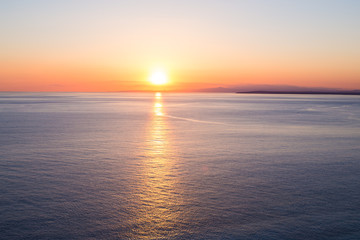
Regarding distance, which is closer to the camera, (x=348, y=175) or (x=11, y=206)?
(x=11, y=206)

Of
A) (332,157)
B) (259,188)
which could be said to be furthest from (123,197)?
(332,157)

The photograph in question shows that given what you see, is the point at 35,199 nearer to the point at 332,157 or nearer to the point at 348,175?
the point at 348,175

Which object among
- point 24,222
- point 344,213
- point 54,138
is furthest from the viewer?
point 54,138

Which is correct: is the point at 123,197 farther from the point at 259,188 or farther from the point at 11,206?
the point at 259,188

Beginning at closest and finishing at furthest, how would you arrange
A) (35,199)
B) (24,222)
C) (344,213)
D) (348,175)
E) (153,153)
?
(24,222) < (344,213) < (35,199) < (348,175) < (153,153)

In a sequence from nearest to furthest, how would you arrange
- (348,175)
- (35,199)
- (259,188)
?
(35,199) → (259,188) → (348,175)

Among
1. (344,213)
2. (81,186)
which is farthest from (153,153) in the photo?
(344,213)

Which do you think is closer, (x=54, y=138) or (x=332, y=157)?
(x=332, y=157)

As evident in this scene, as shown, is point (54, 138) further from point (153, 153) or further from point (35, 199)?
point (35, 199)

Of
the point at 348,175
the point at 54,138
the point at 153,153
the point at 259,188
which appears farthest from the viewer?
the point at 54,138
